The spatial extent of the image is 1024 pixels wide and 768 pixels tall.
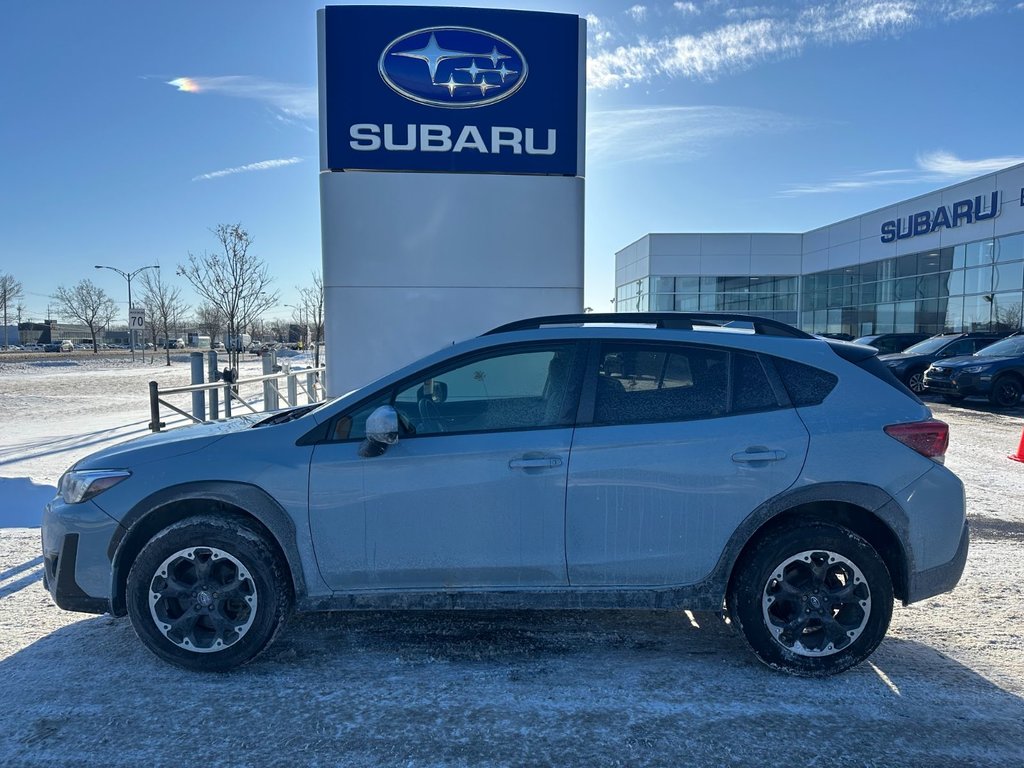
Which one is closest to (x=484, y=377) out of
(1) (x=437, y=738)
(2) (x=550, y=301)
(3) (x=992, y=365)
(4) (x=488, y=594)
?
(4) (x=488, y=594)

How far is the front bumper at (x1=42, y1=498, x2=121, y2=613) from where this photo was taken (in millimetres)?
3299

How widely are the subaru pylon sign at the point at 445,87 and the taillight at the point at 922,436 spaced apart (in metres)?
5.44

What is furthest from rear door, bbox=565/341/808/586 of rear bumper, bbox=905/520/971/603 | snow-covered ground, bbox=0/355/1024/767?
rear bumper, bbox=905/520/971/603

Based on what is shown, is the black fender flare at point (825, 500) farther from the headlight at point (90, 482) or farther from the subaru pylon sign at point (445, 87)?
the subaru pylon sign at point (445, 87)

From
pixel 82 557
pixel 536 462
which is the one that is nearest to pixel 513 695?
pixel 536 462

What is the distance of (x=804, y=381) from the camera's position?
343 cm

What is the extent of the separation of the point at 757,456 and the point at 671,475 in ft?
1.44

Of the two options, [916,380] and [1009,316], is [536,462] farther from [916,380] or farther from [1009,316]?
[1009,316]

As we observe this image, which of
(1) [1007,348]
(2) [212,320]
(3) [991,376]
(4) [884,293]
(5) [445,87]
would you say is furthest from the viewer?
(2) [212,320]

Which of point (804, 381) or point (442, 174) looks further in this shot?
point (442, 174)

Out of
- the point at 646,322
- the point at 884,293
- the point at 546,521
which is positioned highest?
the point at 884,293

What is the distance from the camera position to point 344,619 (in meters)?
4.00

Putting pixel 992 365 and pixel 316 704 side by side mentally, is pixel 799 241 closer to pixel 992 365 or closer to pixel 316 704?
pixel 992 365

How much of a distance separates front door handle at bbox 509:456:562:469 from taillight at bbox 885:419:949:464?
5.56 ft
